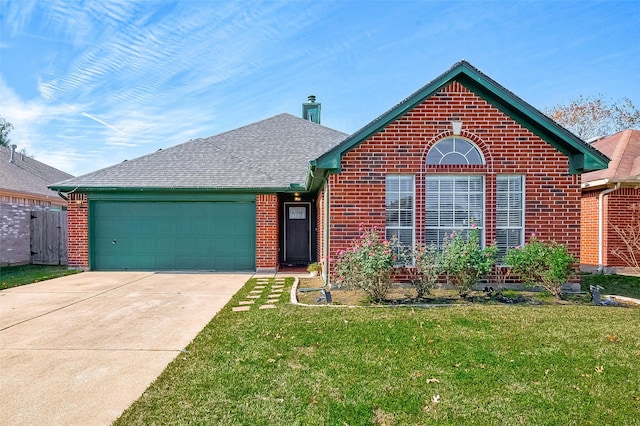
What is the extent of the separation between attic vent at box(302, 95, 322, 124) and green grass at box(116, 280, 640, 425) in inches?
598

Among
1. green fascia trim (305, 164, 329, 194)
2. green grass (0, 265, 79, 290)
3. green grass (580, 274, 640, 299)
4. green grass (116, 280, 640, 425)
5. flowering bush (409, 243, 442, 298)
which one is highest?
green fascia trim (305, 164, 329, 194)

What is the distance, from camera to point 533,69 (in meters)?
15.5

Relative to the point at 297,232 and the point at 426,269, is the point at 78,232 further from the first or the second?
the point at 426,269

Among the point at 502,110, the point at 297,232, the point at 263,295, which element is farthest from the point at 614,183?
the point at 263,295

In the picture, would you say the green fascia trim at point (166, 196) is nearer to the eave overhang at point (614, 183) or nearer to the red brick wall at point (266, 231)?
the red brick wall at point (266, 231)

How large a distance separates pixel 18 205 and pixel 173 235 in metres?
6.78

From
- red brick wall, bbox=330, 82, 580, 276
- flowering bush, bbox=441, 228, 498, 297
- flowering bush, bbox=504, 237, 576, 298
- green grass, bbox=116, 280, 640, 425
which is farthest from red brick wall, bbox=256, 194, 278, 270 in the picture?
flowering bush, bbox=504, 237, 576, 298

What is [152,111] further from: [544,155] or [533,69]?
[533,69]

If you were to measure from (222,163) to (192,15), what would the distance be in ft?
16.0

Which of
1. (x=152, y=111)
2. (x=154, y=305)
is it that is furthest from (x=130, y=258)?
(x=152, y=111)

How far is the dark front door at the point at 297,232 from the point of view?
549 inches

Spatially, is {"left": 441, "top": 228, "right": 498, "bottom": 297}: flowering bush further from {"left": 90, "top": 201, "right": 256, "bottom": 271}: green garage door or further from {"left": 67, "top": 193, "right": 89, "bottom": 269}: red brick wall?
{"left": 67, "top": 193, "right": 89, "bottom": 269}: red brick wall

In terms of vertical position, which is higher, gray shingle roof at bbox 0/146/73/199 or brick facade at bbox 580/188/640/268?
gray shingle roof at bbox 0/146/73/199

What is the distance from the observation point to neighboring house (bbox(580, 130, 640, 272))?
432 inches
